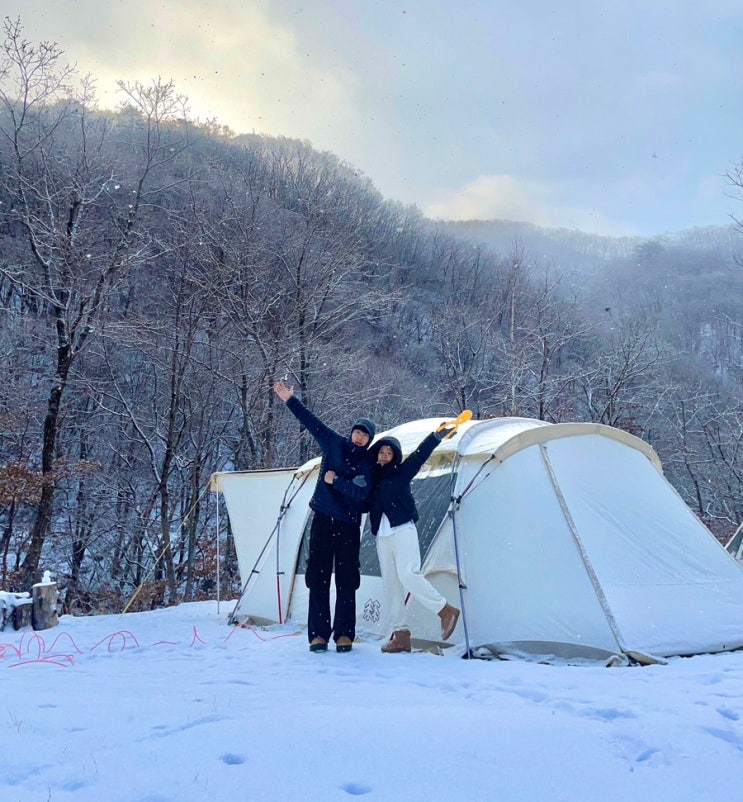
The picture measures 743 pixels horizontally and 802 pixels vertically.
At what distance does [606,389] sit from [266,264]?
9817 mm

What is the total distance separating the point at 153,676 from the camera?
3.91m

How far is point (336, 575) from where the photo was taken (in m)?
4.80

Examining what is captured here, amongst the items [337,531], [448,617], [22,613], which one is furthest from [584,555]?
[22,613]

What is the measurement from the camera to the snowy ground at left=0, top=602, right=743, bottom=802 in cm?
199

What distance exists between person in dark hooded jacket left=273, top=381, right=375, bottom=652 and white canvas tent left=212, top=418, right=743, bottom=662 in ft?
2.16

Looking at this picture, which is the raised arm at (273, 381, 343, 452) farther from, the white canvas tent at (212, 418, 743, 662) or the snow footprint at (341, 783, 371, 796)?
the snow footprint at (341, 783, 371, 796)

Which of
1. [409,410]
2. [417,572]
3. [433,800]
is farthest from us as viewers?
[409,410]

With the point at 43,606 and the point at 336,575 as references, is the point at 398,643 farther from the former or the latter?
the point at 43,606

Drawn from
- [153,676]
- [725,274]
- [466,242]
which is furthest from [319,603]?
[725,274]

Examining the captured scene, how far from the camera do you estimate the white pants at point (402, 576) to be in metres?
4.57

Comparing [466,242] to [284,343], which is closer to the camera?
[284,343]

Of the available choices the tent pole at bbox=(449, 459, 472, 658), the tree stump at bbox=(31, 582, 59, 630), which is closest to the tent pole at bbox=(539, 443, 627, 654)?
the tent pole at bbox=(449, 459, 472, 658)

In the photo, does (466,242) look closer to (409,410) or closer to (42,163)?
(409,410)

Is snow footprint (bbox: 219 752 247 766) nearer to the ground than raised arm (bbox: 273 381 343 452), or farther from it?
nearer to the ground
